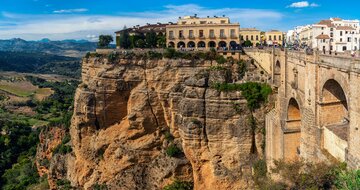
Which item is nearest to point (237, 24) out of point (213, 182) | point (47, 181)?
point (213, 182)

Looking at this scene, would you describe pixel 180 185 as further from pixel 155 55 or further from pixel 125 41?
pixel 125 41

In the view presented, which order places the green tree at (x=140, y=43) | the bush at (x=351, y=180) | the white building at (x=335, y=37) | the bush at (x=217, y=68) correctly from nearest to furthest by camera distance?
the bush at (x=351, y=180)
the bush at (x=217, y=68)
the white building at (x=335, y=37)
the green tree at (x=140, y=43)

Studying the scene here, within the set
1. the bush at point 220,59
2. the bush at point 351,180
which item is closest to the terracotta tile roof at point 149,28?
the bush at point 220,59

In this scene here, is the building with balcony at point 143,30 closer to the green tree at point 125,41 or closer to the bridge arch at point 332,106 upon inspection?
the green tree at point 125,41

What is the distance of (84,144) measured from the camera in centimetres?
4725

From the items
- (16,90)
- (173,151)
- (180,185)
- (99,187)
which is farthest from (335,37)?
(16,90)

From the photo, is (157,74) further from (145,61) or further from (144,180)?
(144,180)

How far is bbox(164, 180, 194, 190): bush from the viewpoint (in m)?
38.4

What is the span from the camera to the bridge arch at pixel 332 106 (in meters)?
24.2

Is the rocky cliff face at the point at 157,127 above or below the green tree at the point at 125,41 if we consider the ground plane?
below

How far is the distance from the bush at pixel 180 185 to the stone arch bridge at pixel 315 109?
875 cm

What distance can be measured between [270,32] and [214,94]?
37.5 meters

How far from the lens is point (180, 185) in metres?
38.6

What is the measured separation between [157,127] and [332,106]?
2259cm
